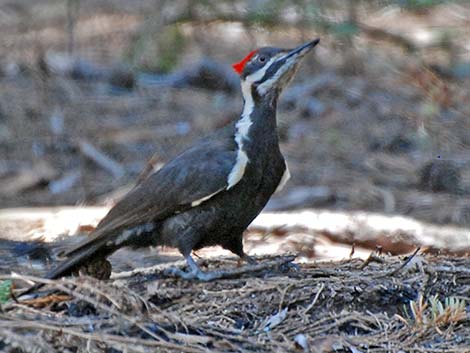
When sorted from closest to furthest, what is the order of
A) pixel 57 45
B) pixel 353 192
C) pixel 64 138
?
pixel 353 192, pixel 64 138, pixel 57 45

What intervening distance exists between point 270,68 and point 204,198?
780 millimetres

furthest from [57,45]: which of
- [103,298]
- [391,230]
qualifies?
[103,298]

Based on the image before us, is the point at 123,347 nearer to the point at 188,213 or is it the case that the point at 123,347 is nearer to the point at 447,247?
the point at 188,213

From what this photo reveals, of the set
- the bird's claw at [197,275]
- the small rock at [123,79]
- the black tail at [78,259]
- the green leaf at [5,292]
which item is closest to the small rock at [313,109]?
the small rock at [123,79]

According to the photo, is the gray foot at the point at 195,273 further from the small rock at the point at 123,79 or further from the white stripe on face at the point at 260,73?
the small rock at the point at 123,79

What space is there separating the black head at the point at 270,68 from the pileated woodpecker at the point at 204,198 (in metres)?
0.01

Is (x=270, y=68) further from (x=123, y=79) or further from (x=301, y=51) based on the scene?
(x=123, y=79)

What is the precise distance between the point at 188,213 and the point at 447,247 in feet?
6.19

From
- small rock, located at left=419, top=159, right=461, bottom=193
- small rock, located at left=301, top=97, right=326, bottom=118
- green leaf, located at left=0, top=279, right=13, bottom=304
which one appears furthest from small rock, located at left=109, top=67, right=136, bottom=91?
green leaf, located at left=0, top=279, right=13, bottom=304

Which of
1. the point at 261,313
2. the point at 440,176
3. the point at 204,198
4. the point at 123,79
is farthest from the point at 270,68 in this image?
the point at 123,79

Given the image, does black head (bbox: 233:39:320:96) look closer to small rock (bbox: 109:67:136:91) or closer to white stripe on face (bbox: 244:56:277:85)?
white stripe on face (bbox: 244:56:277:85)

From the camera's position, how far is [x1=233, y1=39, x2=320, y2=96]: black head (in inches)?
219

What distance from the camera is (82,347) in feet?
13.4

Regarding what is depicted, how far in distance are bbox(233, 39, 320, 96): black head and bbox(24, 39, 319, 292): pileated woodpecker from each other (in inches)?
0.4
